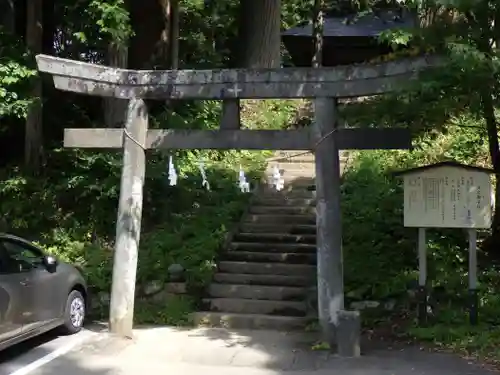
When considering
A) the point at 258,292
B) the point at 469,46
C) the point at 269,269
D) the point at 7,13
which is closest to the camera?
the point at 469,46

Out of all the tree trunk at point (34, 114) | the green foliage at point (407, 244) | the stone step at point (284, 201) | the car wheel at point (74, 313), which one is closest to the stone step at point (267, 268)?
the green foliage at point (407, 244)

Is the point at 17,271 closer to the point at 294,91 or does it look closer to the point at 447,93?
the point at 294,91

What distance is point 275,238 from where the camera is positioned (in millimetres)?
10398

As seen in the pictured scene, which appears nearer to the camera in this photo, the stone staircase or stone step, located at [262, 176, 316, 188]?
the stone staircase

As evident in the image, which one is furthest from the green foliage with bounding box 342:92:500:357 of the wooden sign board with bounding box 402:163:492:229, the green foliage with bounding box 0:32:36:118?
the green foliage with bounding box 0:32:36:118

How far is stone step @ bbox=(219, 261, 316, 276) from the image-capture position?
953 centimetres

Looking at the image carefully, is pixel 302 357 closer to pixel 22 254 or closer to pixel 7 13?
pixel 22 254

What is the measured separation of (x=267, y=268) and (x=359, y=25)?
42.9ft

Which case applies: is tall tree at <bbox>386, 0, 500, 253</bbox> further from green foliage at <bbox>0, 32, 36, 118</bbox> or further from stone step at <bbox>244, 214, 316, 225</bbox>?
green foliage at <bbox>0, 32, 36, 118</bbox>

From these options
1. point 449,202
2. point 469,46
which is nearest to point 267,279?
point 449,202

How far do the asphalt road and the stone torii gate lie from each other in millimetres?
580

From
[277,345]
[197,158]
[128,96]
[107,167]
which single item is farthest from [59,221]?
[277,345]

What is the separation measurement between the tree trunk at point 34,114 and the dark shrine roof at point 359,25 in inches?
384

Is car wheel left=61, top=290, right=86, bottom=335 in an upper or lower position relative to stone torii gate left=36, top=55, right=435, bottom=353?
lower
